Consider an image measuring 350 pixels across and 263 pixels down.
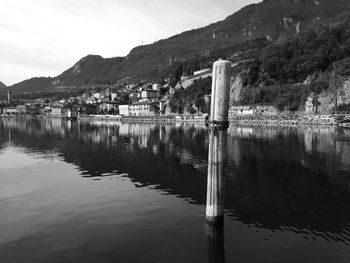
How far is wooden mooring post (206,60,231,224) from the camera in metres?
14.1

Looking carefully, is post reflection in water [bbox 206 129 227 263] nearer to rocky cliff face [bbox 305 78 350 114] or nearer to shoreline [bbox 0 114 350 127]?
shoreline [bbox 0 114 350 127]

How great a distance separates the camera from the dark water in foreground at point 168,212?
535 inches

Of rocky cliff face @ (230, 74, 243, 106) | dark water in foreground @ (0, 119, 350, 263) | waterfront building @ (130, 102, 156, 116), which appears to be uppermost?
rocky cliff face @ (230, 74, 243, 106)

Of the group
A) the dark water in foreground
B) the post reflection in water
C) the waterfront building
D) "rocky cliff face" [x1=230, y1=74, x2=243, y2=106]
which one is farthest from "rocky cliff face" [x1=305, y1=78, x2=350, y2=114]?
the post reflection in water

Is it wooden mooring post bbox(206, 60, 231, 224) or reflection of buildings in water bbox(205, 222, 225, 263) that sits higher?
wooden mooring post bbox(206, 60, 231, 224)

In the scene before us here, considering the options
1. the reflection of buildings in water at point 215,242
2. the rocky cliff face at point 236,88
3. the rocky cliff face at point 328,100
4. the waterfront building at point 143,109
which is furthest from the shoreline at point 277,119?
the reflection of buildings in water at point 215,242

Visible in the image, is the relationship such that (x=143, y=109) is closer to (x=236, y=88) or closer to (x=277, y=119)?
(x=236, y=88)

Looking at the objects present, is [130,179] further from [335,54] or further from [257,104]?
[335,54]

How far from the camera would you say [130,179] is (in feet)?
91.2

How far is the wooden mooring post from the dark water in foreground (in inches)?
97.5

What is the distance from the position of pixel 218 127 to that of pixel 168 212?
694cm

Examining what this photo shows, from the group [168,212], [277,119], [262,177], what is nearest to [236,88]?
[277,119]

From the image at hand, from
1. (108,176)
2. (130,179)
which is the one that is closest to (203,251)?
(130,179)

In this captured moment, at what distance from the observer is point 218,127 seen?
1430cm
